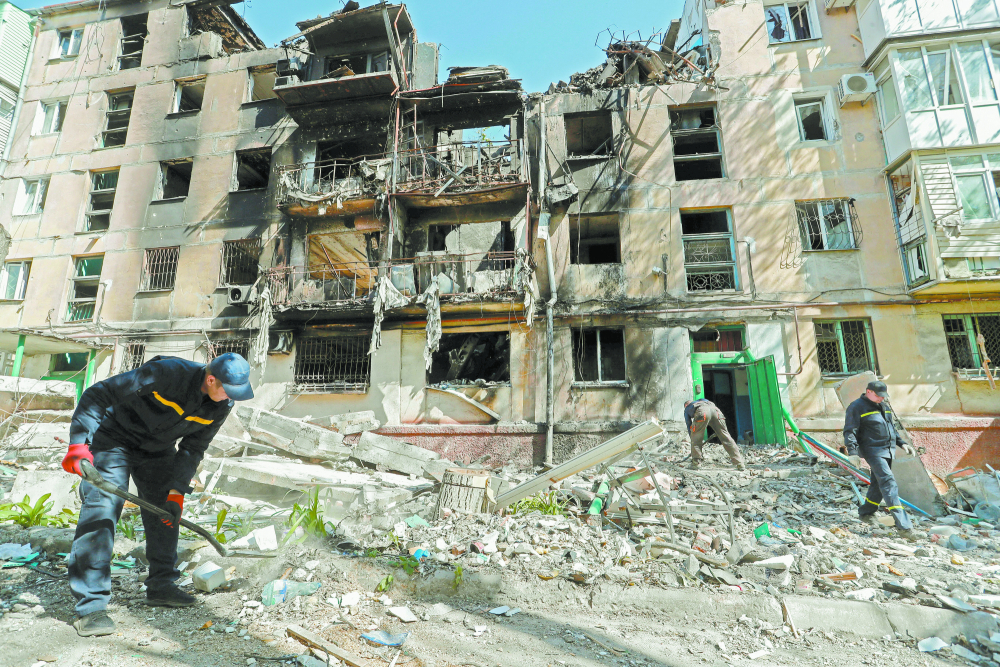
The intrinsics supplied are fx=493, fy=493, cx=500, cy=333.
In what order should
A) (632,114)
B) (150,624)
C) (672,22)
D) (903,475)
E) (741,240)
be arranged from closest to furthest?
(150,624), (903,475), (741,240), (632,114), (672,22)

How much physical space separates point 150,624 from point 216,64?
18.5m

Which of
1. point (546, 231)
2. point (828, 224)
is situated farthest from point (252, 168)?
point (828, 224)

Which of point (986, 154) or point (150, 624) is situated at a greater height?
point (986, 154)

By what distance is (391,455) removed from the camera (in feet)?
32.4

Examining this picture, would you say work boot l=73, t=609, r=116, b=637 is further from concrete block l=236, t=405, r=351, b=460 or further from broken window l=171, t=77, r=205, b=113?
broken window l=171, t=77, r=205, b=113

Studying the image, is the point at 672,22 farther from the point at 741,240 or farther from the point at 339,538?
the point at 339,538

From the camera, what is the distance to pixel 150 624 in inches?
128

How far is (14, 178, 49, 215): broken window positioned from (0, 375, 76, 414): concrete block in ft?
21.7

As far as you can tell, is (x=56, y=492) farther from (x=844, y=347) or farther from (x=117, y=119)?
(x=117, y=119)

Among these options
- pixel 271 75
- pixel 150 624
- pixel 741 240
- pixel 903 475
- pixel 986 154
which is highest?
pixel 271 75

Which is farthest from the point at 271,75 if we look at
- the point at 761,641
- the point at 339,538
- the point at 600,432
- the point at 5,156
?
the point at 761,641

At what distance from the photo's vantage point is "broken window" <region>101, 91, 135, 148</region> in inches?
658

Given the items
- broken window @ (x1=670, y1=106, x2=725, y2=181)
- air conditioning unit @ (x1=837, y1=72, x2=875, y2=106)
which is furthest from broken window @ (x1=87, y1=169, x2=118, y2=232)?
air conditioning unit @ (x1=837, y1=72, x2=875, y2=106)

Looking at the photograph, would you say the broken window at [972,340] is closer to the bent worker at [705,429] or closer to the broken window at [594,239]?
the bent worker at [705,429]
